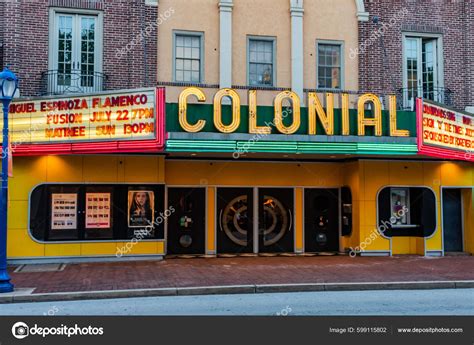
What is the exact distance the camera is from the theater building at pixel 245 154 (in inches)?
581

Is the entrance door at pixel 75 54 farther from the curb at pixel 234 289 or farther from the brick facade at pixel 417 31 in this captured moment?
the brick facade at pixel 417 31

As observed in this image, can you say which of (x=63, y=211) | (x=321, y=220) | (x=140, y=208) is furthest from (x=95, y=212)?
(x=321, y=220)

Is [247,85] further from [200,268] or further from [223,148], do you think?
[200,268]

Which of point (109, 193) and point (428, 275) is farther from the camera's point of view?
point (109, 193)

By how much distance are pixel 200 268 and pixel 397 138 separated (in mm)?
6642

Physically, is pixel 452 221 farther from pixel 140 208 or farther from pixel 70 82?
pixel 70 82

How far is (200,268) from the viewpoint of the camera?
48.3 ft

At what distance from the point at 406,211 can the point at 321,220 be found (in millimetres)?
2878

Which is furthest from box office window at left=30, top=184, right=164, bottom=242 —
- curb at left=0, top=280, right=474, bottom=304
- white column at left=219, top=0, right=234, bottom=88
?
curb at left=0, top=280, right=474, bottom=304

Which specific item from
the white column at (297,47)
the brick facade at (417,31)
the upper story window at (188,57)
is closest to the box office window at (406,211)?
the brick facade at (417,31)

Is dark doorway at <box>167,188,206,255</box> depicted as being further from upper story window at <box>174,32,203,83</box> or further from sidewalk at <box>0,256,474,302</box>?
upper story window at <box>174,32,203,83</box>
